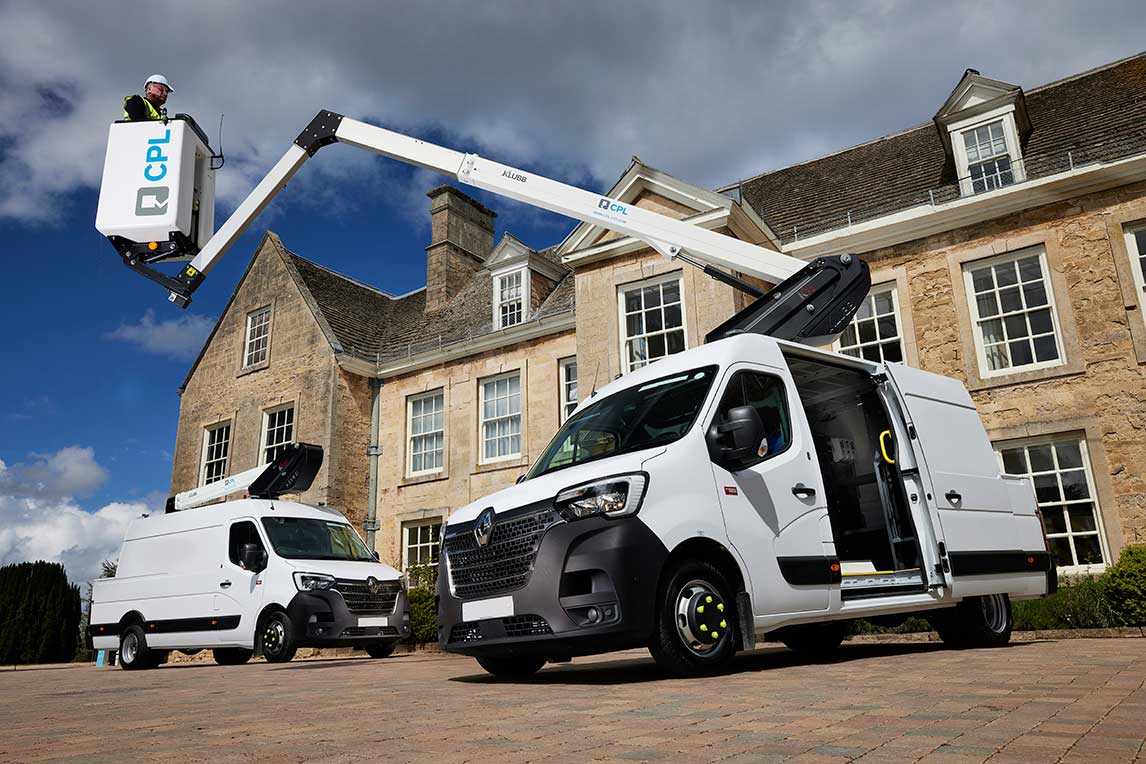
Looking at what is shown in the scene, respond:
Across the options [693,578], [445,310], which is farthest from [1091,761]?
[445,310]

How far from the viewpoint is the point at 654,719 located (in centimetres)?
347

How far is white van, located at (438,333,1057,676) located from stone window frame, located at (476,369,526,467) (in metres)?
11.0

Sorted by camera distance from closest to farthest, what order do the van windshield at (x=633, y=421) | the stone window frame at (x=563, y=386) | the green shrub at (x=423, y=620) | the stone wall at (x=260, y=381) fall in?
the van windshield at (x=633, y=421) < the green shrub at (x=423, y=620) < the stone window frame at (x=563, y=386) < the stone wall at (x=260, y=381)

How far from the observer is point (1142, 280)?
12.5 metres

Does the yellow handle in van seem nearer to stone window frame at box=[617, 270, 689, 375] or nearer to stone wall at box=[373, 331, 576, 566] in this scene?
stone window frame at box=[617, 270, 689, 375]

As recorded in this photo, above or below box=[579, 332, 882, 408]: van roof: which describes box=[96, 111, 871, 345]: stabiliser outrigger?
above

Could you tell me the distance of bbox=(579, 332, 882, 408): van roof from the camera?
20.4 ft

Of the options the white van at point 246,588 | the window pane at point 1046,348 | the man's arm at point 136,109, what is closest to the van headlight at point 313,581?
the white van at point 246,588

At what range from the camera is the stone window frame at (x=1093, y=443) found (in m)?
11.8

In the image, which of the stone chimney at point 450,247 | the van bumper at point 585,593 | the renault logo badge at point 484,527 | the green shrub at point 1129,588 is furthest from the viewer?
the stone chimney at point 450,247

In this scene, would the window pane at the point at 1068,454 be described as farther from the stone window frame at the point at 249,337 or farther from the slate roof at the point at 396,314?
the stone window frame at the point at 249,337

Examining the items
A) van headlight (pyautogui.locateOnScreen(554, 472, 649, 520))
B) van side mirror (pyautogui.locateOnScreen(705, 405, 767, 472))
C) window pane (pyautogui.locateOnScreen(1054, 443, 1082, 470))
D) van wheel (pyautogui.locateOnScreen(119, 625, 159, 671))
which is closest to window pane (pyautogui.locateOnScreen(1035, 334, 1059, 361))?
window pane (pyautogui.locateOnScreen(1054, 443, 1082, 470))

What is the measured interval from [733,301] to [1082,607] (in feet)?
22.1

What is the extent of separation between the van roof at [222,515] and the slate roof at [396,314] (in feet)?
24.9
